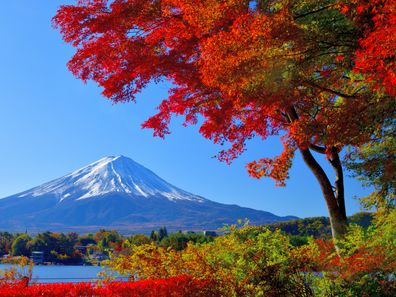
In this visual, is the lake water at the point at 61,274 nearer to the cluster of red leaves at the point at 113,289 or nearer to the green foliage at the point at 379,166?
the green foliage at the point at 379,166

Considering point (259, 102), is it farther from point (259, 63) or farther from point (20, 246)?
point (20, 246)

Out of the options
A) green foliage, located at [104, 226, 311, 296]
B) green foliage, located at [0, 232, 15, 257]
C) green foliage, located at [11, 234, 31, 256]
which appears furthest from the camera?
green foliage, located at [0, 232, 15, 257]

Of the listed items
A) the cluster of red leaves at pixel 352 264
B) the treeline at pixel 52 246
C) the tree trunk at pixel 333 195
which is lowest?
the cluster of red leaves at pixel 352 264

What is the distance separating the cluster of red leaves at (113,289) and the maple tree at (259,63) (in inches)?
143

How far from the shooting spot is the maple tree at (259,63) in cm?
853

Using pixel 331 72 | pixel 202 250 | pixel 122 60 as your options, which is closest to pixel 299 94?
pixel 331 72

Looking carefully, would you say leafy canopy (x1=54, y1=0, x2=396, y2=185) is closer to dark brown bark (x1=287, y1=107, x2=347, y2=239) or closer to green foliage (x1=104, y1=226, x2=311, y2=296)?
dark brown bark (x1=287, y1=107, x2=347, y2=239)

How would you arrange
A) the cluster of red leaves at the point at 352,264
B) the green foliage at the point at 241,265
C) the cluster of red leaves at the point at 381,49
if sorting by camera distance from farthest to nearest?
the cluster of red leaves at the point at 352,264, the cluster of red leaves at the point at 381,49, the green foliage at the point at 241,265

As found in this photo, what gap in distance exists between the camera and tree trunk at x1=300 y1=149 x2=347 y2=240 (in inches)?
512

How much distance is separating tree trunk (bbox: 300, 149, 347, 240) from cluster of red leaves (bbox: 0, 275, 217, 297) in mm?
6937

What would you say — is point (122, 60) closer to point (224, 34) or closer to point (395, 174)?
point (224, 34)

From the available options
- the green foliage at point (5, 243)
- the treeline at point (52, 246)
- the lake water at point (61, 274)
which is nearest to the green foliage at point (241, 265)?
the lake water at point (61, 274)

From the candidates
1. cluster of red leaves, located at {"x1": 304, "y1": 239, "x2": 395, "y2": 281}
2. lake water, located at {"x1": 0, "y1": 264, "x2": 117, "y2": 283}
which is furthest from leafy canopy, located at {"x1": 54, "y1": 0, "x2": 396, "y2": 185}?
lake water, located at {"x1": 0, "y1": 264, "x2": 117, "y2": 283}

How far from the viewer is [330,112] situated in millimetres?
11148
